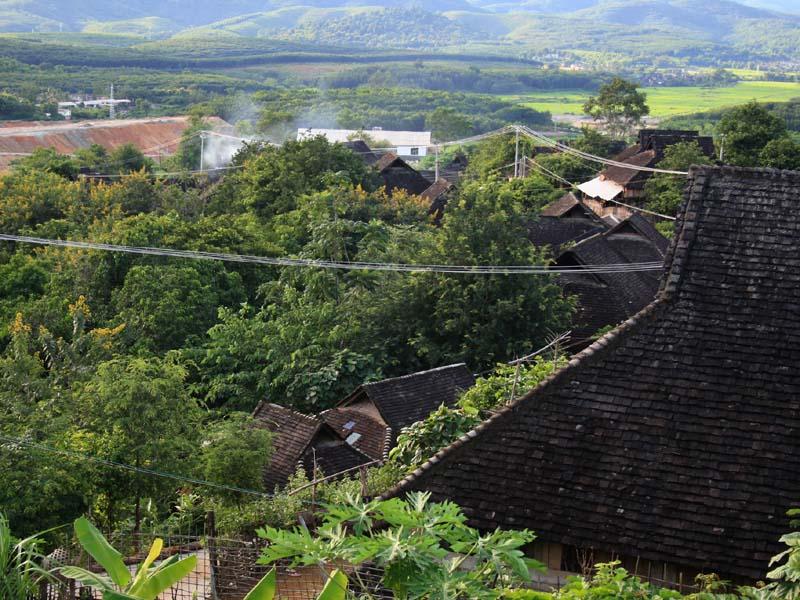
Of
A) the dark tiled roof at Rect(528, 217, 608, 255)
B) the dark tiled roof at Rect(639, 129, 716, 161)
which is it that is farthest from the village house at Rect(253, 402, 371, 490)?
the dark tiled roof at Rect(639, 129, 716, 161)

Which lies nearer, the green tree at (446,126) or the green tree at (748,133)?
the green tree at (748,133)

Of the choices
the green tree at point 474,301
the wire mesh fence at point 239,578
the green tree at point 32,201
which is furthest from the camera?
the green tree at point 32,201

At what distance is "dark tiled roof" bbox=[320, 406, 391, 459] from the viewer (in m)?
18.5

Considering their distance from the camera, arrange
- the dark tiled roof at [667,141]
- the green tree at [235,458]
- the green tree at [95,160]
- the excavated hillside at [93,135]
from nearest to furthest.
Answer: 1. the green tree at [235,458]
2. the dark tiled roof at [667,141]
3. the green tree at [95,160]
4. the excavated hillside at [93,135]

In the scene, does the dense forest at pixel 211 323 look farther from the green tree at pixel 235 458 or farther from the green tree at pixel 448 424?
the green tree at pixel 448 424

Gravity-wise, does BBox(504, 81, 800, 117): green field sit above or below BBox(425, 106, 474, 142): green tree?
above

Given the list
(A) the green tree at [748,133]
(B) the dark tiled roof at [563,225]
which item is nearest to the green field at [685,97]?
(A) the green tree at [748,133]

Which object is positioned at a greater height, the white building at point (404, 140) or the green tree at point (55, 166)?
the green tree at point (55, 166)

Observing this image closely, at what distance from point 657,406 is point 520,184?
1475 inches

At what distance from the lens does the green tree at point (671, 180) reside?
4388cm

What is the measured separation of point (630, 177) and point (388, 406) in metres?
32.8

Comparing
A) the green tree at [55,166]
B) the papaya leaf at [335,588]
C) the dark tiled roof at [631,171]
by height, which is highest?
the papaya leaf at [335,588]

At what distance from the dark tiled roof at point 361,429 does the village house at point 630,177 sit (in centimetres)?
3073

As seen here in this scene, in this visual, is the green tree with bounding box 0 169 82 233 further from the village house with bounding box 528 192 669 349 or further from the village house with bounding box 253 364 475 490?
the village house with bounding box 253 364 475 490
